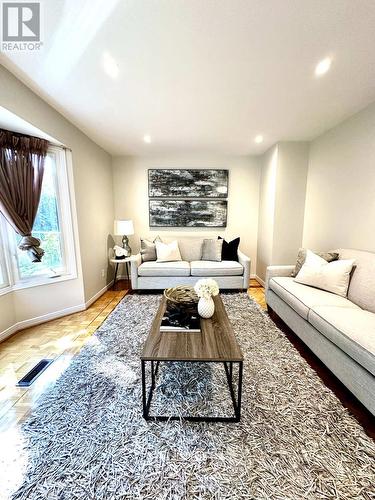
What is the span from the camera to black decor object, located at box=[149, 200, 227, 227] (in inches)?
161

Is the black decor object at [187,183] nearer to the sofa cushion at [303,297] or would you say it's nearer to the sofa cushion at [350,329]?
the sofa cushion at [303,297]

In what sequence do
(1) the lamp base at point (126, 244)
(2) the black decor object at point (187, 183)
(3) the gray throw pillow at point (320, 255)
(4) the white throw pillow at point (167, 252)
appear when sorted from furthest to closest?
(2) the black decor object at point (187, 183), (1) the lamp base at point (126, 244), (4) the white throw pillow at point (167, 252), (3) the gray throw pillow at point (320, 255)

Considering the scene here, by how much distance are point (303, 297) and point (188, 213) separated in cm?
262

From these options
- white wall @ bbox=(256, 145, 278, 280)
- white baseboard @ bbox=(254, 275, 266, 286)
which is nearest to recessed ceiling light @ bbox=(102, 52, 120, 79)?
white wall @ bbox=(256, 145, 278, 280)

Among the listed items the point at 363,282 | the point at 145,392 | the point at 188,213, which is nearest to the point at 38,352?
the point at 145,392

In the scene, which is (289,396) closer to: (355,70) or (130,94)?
(355,70)

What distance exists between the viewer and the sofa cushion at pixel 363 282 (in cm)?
189

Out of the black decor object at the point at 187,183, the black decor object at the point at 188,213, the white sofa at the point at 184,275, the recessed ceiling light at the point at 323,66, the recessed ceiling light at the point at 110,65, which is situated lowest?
the white sofa at the point at 184,275

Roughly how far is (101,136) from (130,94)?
131 cm

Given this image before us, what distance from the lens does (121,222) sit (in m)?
3.70

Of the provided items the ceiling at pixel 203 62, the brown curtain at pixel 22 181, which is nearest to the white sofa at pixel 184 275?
the brown curtain at pixel 22 181

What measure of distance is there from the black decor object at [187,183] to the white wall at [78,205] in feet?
2.90

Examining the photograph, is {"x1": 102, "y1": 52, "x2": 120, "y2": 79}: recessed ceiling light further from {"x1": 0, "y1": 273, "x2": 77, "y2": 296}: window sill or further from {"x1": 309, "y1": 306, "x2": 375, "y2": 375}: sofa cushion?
{"x1": 309, "y1": 306, "x2": 375, "y2": 375}: sofa cushion

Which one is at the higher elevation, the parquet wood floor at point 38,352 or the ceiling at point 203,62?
the ceiling at point 203,62
